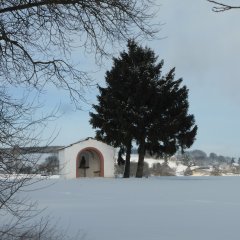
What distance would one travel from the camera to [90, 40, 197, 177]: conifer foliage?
39.5m

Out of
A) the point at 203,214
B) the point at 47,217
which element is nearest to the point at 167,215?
the point at 203,214

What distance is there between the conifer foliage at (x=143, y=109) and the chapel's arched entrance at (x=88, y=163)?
2683mm

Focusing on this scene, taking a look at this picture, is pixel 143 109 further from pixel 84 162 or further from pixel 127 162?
pixel 84 162

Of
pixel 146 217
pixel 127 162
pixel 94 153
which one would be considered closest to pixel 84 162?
pixel 94 153

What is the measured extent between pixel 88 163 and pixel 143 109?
30.2 ft

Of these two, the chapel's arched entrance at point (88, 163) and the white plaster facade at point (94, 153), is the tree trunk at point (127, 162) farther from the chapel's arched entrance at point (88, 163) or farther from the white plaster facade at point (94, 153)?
the chapel's arched entrance at point (88, 163)

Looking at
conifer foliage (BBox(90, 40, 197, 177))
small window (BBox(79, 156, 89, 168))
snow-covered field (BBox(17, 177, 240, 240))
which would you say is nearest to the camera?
snow-covered field (BBox(17, 177, 240, 240))

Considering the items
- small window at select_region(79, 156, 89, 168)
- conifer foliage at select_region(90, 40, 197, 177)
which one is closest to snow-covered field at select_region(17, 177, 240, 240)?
conifer foliage at select_region(90, 40, 197, 177)

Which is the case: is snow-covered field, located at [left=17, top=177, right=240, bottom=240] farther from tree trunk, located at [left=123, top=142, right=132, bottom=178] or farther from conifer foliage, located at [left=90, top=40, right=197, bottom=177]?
tree trunk, located at [left=123, top=142, right=132, bottom=178]

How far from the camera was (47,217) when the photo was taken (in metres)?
12.9

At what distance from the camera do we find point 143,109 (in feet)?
129

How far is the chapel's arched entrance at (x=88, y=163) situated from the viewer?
4394 cm

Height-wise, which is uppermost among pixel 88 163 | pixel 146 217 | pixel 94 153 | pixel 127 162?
pixel 94 153

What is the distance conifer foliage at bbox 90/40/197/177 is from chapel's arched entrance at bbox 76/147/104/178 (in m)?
2.68
